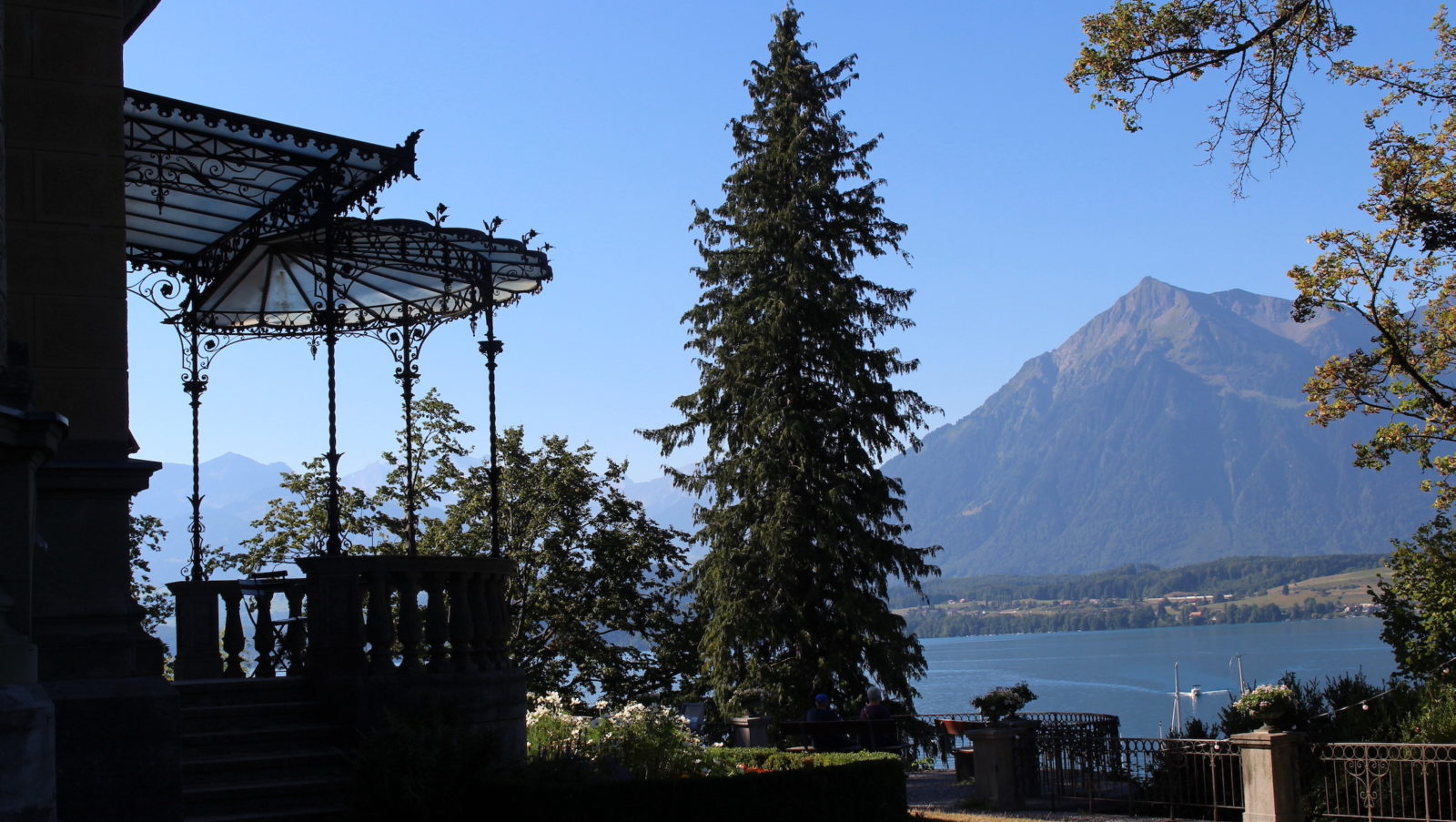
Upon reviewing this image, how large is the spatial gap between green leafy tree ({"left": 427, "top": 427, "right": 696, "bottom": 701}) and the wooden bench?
8587mm

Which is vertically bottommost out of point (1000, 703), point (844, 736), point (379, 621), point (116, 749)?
point (844, 736)

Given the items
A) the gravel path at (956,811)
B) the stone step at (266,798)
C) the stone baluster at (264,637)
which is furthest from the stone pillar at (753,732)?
the stone step at (266,798)

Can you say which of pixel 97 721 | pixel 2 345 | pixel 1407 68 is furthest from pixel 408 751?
pixel 1407 68

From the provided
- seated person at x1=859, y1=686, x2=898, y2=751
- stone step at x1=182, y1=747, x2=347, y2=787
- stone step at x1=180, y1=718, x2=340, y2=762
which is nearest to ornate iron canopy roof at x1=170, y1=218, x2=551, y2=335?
stone step at x1=180, y1=718, x2=340, y2=762

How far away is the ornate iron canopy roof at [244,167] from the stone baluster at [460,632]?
3711 millimetres

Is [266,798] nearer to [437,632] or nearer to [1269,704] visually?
[437,632]

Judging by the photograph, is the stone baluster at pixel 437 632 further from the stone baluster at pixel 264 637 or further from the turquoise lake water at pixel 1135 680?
the turquoise lake water at pixel 1135 680

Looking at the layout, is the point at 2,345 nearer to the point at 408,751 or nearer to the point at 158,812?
the point at 158,812

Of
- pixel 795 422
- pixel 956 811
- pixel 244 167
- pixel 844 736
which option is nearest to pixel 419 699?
pixel 244 167

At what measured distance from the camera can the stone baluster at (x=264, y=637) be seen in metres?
14.0

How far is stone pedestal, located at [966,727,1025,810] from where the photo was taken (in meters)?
18.7

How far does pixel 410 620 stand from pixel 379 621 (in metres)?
0.31

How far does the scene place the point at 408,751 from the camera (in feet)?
33.1

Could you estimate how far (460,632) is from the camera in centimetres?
1159
